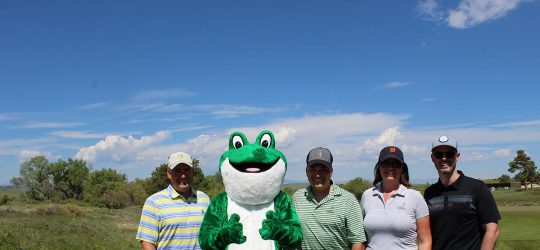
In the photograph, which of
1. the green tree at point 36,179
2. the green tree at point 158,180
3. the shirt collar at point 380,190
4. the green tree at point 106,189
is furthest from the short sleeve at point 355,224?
the green tree at point 36,179

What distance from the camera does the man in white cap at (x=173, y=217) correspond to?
4.78 m

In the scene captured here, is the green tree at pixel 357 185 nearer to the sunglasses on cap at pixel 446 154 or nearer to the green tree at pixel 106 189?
the green tree at pixel 106 189

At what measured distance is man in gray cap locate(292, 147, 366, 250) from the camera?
446cm

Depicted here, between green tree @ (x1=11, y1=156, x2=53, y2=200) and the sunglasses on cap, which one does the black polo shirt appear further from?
green tree @ (x1=11, y1=156, x2=53, y2=200)

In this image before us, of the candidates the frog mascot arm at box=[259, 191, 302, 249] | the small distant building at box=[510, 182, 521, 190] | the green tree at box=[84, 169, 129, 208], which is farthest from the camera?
the small distant building at box=[510, 182, 521, 190]

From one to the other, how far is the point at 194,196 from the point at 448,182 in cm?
263

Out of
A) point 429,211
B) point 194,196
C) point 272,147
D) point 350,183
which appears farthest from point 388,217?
point 350,183

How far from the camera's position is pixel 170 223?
4773 millimetres

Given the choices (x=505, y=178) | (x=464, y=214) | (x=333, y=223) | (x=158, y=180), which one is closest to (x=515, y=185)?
(x=505, y=178)

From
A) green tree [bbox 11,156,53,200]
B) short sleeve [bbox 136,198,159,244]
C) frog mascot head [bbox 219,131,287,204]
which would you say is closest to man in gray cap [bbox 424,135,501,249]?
frog mascot head [bbox 219,131,287,204]

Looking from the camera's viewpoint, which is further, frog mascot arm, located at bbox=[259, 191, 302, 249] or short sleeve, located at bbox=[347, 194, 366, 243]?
short sleeve, located at bbox=[347, 194, 366, 243]

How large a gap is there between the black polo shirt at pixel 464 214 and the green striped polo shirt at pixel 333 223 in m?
0.83

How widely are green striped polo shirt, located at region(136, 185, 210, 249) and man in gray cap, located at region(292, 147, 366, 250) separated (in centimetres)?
112

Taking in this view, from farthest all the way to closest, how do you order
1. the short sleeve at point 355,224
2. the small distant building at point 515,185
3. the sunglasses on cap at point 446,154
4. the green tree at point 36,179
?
the small distant building at point 515,185, the green tree at point 36,179, the sunglasses on cap at point 446,154, the short sleeve at point 355,224
